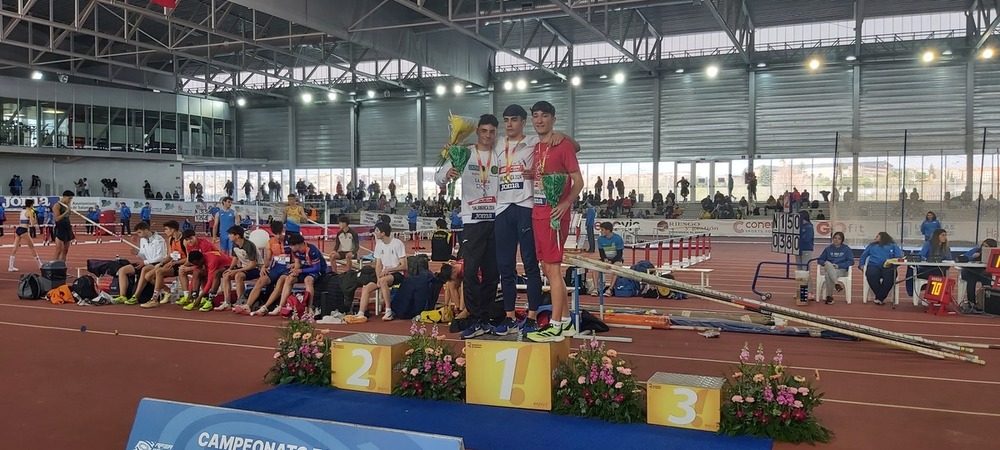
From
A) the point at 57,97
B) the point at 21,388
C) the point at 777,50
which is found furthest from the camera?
the point at 57,97

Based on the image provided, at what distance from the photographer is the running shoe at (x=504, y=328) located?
5993 mm

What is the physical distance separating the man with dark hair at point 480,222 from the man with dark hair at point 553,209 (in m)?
0.47

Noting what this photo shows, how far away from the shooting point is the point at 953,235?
14.1 metres

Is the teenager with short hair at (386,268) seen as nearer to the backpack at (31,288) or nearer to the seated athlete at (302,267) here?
the seated athlete at (302,267)

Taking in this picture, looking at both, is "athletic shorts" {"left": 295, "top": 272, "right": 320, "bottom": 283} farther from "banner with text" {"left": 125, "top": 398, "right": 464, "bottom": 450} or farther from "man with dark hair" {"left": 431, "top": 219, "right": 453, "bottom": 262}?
"banner with text" {"left": 125, "top": 398, "right": 464, "bottom": 450}

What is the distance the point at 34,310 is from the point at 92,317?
137 centimetres

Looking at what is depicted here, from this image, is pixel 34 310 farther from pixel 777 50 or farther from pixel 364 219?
pixel 777 50

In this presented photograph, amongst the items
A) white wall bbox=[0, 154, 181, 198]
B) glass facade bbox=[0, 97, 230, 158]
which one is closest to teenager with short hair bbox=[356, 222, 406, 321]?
glass facade bbox=[0, 97, 230, 158]

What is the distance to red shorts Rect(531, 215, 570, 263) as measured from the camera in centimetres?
572

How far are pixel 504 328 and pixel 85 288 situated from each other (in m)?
8.68

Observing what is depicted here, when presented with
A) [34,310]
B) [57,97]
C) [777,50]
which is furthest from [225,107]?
[34,310]

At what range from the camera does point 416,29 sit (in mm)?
27453

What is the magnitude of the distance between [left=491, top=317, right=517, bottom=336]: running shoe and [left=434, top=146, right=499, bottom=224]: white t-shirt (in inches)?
36.0

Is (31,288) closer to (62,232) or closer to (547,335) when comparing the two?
(62,232)
